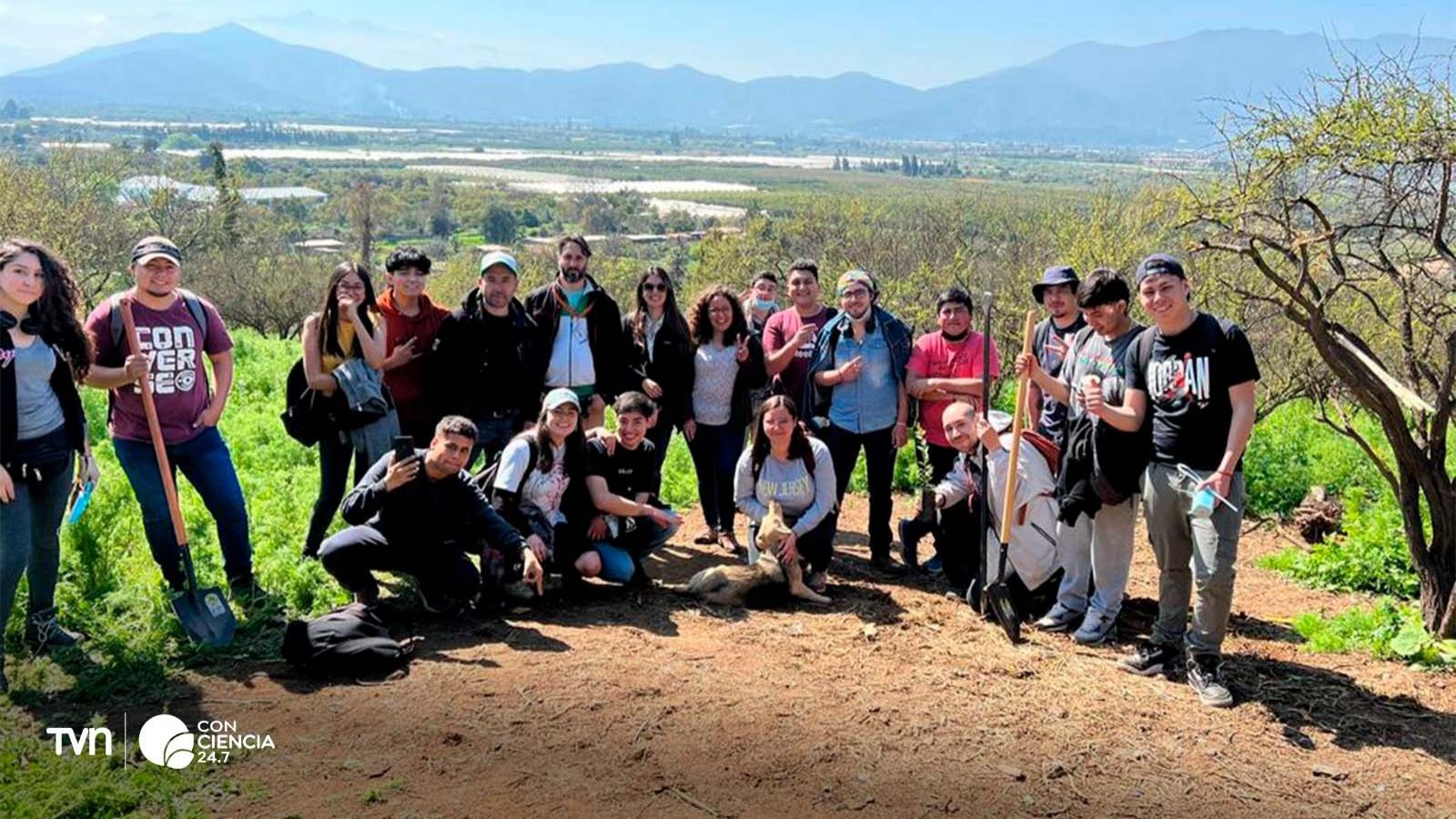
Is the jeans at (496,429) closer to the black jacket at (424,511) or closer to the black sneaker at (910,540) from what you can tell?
the black jacket at (424,511)

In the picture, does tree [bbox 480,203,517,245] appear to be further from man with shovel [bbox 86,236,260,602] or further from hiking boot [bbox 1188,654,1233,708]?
hiking boot [bbox 1188,654,1233,708]

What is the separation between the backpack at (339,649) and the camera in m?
4.99

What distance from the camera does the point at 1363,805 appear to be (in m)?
4.16

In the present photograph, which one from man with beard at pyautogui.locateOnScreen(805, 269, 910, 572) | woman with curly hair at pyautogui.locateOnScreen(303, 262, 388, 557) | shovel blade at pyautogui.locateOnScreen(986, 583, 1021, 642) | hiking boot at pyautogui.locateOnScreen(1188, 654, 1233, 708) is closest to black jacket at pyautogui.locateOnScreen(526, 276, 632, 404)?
woman with curly hair at pyautogui.locateOnScreen(303, 262, 388, 557)

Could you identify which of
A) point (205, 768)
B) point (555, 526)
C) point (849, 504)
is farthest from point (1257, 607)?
point (205, 768)

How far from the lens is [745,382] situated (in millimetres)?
7180

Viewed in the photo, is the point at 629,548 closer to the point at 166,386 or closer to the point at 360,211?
the point at 166,386

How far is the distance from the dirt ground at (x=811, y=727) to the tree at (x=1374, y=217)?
1.33 meters

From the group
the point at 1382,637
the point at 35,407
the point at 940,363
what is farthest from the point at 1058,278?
the point at 35,407

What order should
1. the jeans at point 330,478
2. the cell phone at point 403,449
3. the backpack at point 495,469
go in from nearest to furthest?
1. the cell phone at point 403,449
2. the backpack at point 495,469
3. the jeans at point 330,478

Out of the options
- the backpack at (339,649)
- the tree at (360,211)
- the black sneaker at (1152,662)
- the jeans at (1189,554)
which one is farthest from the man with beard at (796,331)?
the tree at (360,211)

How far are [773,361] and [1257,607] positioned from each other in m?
3.79

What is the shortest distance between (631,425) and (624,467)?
0.93ft

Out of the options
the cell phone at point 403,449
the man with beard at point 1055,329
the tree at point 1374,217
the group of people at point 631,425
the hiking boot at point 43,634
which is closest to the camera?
the group of people at point 631,425
